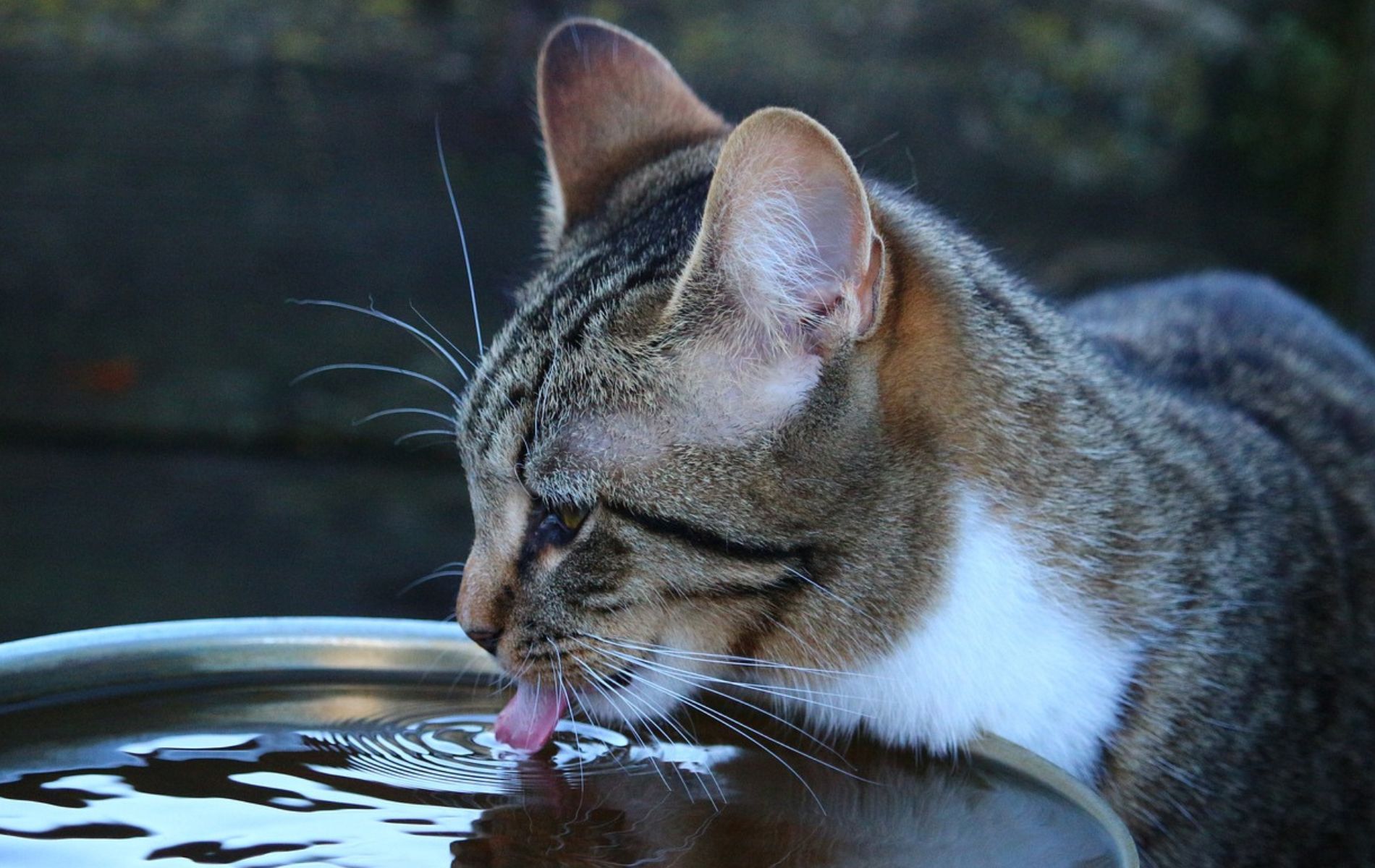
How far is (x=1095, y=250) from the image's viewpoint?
4.34m

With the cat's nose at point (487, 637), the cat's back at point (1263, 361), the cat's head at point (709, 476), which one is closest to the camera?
the cat's head at point (709, 476)

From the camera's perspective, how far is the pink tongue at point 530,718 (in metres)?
1.62

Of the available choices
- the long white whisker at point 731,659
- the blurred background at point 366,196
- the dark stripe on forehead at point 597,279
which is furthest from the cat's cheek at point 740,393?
the blurred background at point 366,196

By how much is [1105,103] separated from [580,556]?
3.22 m

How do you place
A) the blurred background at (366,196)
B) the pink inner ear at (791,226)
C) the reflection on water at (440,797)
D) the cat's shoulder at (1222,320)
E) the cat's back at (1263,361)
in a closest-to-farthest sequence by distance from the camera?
the reflection on water at (440,797)
the pink inner ear at (791,226)
the cat's back at (1263,361)
the cat's shoulder at (1222,320)
the blurred background at (366,196)

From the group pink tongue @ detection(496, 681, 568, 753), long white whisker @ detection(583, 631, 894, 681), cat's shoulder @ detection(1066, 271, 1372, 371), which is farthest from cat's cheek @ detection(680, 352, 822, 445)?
cat's shoulder @ detection(1066, 271, 1372, 371)

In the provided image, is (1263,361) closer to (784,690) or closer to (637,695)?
(784,690)

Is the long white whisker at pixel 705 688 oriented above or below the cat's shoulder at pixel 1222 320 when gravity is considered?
below

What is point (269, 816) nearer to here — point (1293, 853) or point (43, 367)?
point (1293, 853)

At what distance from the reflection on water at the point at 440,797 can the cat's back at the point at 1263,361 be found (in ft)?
2.94

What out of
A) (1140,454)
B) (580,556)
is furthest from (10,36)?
(1140,454)

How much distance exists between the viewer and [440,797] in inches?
56.5

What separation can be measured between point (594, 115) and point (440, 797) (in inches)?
42.9

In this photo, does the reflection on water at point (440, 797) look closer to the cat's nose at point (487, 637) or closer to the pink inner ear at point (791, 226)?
the cat's nose at point (487, 637)
